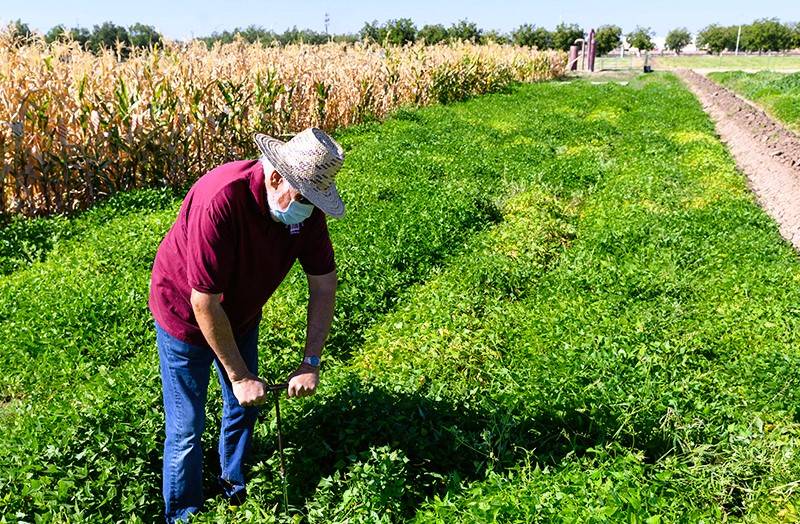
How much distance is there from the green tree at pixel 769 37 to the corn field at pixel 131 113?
147 metres

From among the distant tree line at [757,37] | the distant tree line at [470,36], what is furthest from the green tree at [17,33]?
the distant tree line at [757,37]

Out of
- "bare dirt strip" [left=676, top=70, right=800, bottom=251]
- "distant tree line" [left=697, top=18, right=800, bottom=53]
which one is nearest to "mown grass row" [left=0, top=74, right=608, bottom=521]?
"bare dirt strip" [left=676, top=70, right=800, bottom=251]

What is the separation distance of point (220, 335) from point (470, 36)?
70042 millimetres

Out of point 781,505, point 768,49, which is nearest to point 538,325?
point 781,505

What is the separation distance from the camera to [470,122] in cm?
1978

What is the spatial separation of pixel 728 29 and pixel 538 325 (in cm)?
16700

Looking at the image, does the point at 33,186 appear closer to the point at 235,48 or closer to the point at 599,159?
the point at 235,48

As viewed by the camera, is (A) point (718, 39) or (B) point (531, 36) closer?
(B) point (531, 36)

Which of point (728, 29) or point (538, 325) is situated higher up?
point (728, 29)

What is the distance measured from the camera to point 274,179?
10.5 feet

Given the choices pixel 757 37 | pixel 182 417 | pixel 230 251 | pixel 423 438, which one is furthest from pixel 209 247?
pixel 757 37

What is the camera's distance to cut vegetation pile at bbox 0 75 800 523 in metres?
3.96

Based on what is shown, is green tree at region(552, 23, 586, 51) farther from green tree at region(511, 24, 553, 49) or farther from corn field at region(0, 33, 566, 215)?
corn field at region(0, 33, 566, 215)

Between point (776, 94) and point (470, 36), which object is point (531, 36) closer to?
point (470, 36)
